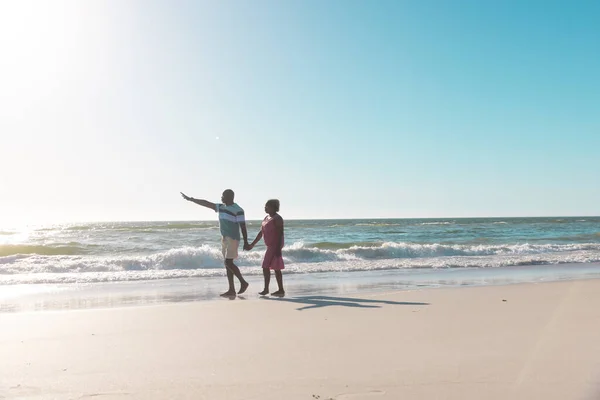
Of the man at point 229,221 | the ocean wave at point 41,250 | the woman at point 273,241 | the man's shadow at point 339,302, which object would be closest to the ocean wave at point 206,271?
the man at point 229,221

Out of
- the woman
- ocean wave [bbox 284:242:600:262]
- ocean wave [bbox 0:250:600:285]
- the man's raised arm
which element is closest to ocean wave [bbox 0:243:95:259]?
ocean wave [bbox 0:250:600:285]

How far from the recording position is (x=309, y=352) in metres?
4.04

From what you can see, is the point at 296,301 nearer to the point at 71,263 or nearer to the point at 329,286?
the point at 329,286

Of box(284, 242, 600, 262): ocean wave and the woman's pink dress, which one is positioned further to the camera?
box(284, 242, 600, 262): ocean wave

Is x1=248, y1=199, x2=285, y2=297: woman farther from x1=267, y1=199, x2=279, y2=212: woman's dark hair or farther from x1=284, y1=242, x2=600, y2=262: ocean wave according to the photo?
x1=284, y1=242, x2=600, y2=262: ocean wave

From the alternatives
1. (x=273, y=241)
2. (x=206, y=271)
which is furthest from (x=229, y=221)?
(x=206, y=271)

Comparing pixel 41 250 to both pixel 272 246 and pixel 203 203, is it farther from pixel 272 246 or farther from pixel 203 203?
pixel 272 246

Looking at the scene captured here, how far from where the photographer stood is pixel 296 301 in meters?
7.42

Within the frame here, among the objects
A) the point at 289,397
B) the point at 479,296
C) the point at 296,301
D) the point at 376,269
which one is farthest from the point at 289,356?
the point at 376,269

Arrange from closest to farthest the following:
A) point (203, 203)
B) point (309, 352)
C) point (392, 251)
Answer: point (309, 352)
point (203, 203)
point (392, 251)

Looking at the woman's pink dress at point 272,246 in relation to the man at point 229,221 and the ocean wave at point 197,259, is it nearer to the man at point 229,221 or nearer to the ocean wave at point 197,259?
the man at point 229,221

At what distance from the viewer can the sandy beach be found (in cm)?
313

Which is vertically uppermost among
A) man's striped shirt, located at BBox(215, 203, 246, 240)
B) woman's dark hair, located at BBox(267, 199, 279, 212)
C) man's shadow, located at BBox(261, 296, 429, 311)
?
woman's dark hair, located at BBox(267, 199, 279, 212)

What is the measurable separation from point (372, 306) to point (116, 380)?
3.90 m
